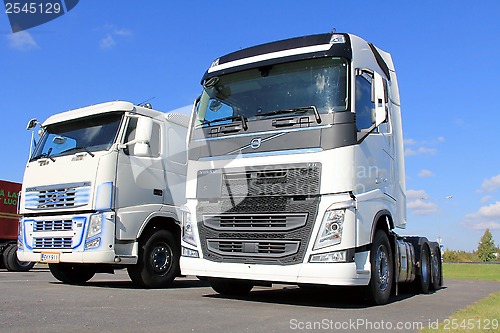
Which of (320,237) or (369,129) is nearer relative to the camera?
(320,237)

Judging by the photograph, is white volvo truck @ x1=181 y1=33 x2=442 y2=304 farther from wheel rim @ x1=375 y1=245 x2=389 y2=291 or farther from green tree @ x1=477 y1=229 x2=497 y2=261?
green tree @ x1=477 y1=229 x2=497 y2=261

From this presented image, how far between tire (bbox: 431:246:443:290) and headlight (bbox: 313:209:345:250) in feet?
18.8

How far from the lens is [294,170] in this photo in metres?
7.29

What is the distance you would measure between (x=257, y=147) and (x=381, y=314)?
272cm

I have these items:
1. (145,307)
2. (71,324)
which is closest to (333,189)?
(145,307)

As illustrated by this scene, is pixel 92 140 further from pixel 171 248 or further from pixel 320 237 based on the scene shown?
pixel 320 237

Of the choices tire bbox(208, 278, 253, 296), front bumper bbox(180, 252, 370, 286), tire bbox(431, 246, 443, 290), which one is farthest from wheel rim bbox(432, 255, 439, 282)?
front bumper bbox(180, 252, 370, 286)

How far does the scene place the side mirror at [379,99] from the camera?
752cm

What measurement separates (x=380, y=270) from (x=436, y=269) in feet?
16.0

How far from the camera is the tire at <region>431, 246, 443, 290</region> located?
11877 millimetres

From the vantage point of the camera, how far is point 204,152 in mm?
8172

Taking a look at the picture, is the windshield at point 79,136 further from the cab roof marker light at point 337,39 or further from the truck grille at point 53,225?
the cab roof marker light at point 337,39

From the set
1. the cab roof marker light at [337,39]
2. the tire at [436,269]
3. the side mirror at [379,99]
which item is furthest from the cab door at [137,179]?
the tire at [436,269]

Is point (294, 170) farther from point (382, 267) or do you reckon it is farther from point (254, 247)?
point (382, 267)
